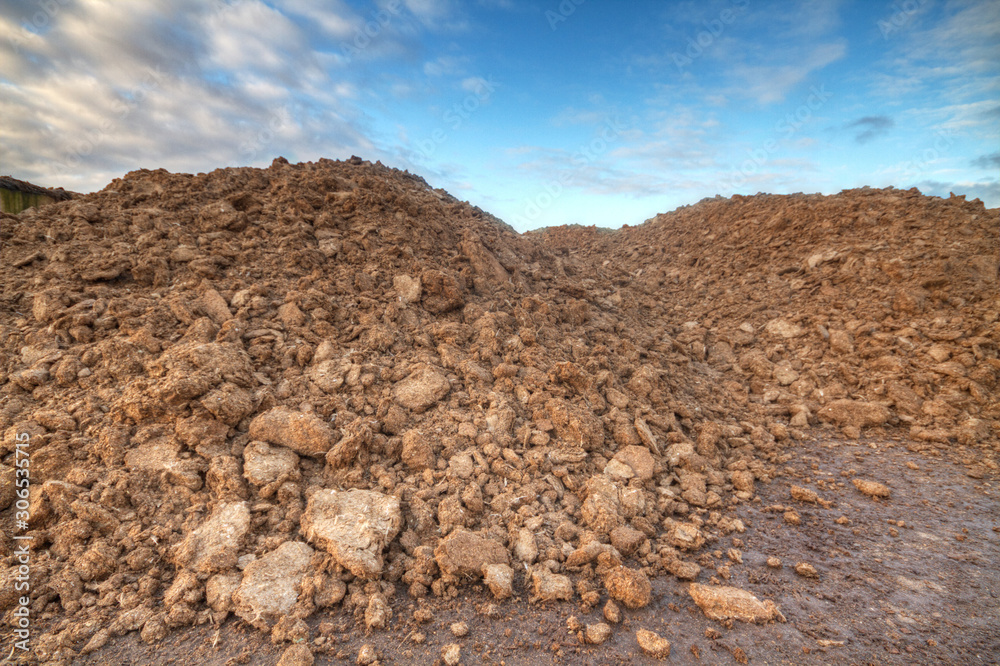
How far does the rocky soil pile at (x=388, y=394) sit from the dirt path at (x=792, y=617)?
0.15 meters

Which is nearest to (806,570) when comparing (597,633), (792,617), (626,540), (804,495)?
(792,617)

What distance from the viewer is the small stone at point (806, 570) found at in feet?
10.6

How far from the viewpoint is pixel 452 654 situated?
259 cm

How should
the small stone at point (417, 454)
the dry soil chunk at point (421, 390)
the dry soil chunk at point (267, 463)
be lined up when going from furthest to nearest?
the dry soil chunk at point (421, 390) < the small stone at point (417, 454) < the dry soil chunk at point (267, 463)

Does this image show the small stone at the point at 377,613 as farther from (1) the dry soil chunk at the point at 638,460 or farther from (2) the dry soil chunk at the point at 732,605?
(1) the dry soil chunk at the point at 638,460

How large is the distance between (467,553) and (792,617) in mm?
2503

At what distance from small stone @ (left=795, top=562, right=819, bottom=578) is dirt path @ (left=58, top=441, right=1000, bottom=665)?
0.16 feet

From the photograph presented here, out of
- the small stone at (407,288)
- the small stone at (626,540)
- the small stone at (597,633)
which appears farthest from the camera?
the small stone at (407,288)

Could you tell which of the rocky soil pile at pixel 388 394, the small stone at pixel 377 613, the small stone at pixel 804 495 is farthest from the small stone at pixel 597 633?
the small stone at pixel 804 495

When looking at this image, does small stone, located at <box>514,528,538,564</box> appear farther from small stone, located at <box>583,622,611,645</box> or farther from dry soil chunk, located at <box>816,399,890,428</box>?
dry soil chunk, located at <box>816,399,890,428</box>

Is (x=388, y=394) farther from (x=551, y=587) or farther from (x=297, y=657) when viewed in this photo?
(x=551, y=587)

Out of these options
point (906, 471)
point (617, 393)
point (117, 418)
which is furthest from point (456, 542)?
point (906, 471)

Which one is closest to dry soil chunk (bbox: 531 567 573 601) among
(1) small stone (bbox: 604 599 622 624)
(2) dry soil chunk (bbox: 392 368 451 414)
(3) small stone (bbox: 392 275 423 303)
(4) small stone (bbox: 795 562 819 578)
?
(1) small stone (bbox: 604 599 622 624)

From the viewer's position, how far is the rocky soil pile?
10.0 feet
